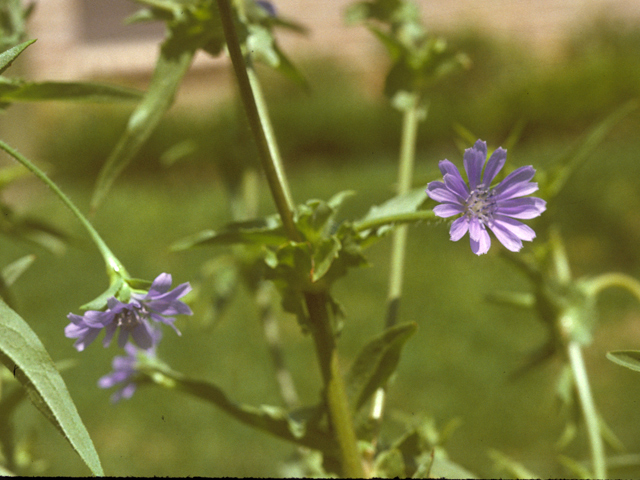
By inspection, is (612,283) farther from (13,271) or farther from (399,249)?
(13,271)

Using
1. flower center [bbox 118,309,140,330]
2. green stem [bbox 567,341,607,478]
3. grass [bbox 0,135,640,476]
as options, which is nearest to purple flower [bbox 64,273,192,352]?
flower center [bbox 118,309,140,330]

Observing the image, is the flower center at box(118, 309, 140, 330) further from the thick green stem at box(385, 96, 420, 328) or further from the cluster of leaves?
the cluster of leaves

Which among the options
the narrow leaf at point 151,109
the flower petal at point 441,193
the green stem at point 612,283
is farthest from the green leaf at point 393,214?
the green stem at point 612,283

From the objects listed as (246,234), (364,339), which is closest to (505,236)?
(246,234)

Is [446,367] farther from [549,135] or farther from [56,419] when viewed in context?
[549,135]

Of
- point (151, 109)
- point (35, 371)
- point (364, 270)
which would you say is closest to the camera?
point (35, 371)

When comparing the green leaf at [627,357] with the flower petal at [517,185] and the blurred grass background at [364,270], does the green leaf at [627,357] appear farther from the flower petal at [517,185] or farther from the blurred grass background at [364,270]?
the blurred grass background at [364,270]
